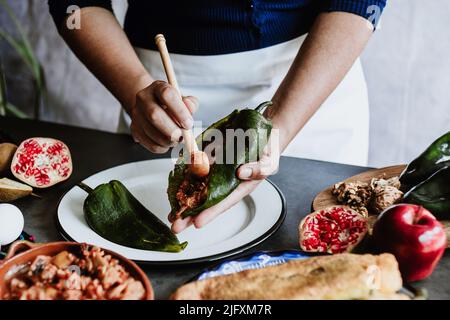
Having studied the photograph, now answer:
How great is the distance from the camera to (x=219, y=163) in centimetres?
114

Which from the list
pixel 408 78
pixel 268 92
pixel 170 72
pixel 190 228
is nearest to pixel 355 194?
pixel 190 228

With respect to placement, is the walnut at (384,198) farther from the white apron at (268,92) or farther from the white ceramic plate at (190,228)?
the white apron at (268,92)

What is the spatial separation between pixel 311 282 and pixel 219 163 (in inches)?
16.3

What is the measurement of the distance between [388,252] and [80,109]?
2.72 m

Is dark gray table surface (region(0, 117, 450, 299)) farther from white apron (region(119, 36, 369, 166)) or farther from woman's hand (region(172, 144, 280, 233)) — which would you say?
white apron (region(119, 36, 369, 166))

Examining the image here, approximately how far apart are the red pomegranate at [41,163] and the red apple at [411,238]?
33.7 inches

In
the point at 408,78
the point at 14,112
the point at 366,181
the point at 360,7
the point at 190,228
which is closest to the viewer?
the point at 190,228

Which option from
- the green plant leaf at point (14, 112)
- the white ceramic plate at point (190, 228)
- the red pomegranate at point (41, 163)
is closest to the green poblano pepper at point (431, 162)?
the white ceramic plate at point (190, 228)

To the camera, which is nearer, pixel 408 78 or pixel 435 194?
pixel 435 194

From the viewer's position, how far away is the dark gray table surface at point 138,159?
3.39 ft

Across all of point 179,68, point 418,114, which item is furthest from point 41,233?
point 418,114

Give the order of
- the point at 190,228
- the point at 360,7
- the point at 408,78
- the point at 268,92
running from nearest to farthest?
the point at 190,228 < the point at 360,7 < the point at 268,92 < the point at 408,78

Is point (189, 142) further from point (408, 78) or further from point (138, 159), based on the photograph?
point (408, 78)

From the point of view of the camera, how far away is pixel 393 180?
1.27 metres
